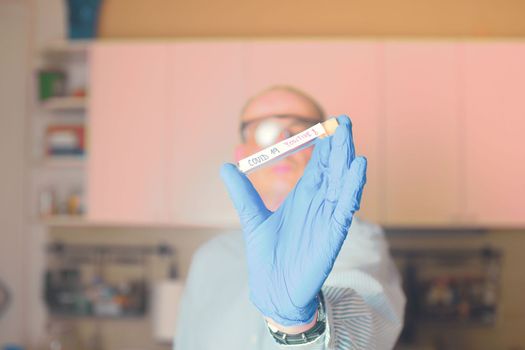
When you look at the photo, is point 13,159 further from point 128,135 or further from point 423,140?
point 423,140

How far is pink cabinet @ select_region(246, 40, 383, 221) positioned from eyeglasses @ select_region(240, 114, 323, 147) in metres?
1.04

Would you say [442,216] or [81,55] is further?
[81,55]

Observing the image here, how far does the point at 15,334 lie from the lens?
3.13 meters

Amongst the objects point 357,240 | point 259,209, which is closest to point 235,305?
point 357,240

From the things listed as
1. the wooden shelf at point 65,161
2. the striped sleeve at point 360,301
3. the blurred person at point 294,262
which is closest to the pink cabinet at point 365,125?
Result: the wooden shelf at point 65,161

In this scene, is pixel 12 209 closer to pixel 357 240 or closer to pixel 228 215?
pixel 228 215

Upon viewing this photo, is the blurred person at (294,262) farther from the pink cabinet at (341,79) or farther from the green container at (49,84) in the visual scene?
the green container at (49,84)

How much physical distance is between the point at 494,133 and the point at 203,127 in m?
1.25

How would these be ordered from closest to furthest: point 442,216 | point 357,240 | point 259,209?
point 259,209 < point 357,240 < point 442,216

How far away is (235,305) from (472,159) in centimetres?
161

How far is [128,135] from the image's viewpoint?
9.05ft

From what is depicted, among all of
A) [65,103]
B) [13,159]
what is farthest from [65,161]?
[13,159]

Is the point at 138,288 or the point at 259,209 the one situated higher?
the point at 259,209

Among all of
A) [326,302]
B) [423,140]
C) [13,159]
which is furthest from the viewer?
[13,159]
